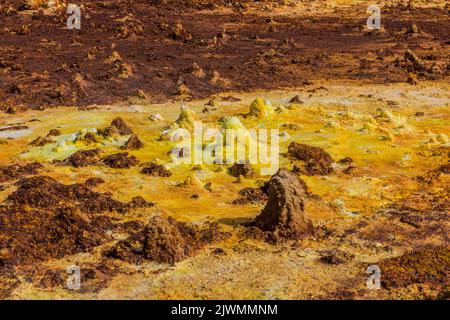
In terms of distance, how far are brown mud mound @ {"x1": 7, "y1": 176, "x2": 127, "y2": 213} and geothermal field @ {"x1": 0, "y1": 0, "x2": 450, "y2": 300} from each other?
3 centimetres

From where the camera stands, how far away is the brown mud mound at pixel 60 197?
32.4 feet

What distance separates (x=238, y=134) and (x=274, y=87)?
22.6 ft

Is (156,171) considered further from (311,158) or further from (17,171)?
(311,158)

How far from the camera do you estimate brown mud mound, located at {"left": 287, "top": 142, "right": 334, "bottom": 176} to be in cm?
1152

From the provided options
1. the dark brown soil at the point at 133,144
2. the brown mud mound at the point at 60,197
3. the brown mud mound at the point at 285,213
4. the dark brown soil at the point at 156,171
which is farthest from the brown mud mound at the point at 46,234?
the dark brown soil at the point at 133,144

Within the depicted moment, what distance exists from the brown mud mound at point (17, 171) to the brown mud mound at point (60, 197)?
1.93ft

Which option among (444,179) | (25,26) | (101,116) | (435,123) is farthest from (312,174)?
(25,26)

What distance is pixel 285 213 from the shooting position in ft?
28.8

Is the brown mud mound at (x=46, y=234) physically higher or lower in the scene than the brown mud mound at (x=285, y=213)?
lower

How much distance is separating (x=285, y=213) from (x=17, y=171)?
5411 mm

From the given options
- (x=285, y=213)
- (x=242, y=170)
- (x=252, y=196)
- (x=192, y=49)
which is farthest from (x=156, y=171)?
(x=192, y=49)

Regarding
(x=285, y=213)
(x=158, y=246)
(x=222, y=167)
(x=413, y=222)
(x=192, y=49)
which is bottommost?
(x=413, y=222)

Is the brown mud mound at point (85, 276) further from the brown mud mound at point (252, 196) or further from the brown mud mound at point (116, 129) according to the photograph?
the brown mud mound at point (116, 129)
